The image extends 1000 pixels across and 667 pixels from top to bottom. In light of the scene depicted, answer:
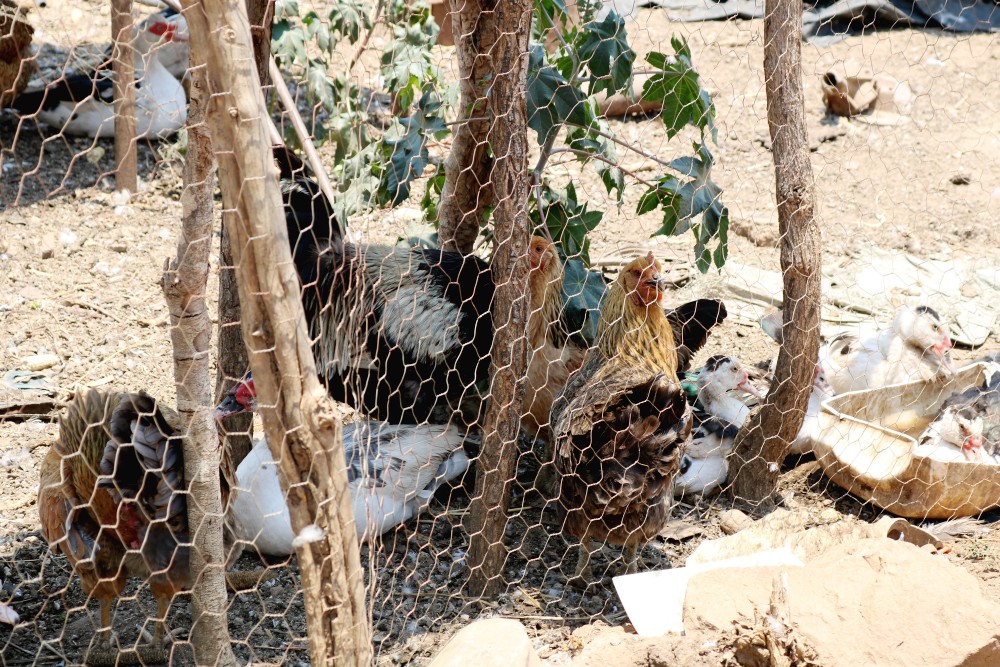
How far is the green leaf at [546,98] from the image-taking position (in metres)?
2.61

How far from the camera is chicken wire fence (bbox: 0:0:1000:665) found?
2596 millimetres

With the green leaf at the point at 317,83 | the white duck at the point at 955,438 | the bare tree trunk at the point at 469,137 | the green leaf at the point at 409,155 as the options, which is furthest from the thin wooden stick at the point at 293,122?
the white duck at the point at 955,438

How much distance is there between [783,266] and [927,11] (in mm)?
5615

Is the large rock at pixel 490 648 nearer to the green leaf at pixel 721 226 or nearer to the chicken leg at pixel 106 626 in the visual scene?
the chicken leg at pixel 106 626

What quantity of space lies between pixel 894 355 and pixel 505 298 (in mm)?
2161

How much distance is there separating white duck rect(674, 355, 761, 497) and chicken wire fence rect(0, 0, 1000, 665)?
0.04 feet

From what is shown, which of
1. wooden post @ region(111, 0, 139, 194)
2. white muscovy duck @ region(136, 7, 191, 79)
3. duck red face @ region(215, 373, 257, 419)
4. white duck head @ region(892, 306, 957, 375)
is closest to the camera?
duck red face @ region(215, 373, 257, 419)

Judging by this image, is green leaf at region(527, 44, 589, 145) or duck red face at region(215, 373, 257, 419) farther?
duck red face at region(215, 373, 257, 419)

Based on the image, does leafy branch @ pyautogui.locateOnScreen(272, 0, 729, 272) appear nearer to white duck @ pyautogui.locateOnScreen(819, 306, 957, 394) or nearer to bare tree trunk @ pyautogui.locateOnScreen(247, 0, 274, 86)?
bare tree trunk @ pyautogui.locateOnScreen(247, 0, 274, 86)

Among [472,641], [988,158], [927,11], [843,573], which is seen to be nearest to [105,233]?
[472,641]

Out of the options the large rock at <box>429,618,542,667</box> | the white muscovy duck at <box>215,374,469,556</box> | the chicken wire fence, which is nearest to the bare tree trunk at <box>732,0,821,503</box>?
the chicken wire fence

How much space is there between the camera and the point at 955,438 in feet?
11.1

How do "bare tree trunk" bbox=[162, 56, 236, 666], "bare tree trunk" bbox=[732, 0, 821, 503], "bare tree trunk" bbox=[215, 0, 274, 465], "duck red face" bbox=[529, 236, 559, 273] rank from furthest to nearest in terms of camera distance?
1. "duck red face" bbox=[529, 236, 559, 273]
2. "bare tree trunk" bbox=[732, 0, 821, 503]
3. "bare tree trunk" bbox=[215, 0, 274, 465]
4. "bare tree trunk" bbox=[162, 56, 236, 666]

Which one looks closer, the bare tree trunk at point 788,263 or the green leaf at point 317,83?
the bare tree trunk at point 788,263
